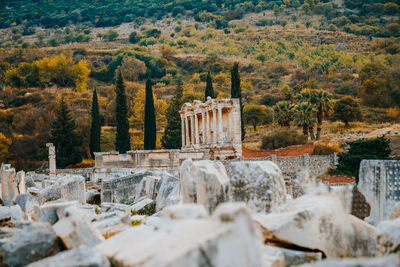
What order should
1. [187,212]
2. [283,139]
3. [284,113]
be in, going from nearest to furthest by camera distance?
[187,212]
[283,139]
[284,113]

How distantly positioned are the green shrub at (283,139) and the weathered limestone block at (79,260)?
36805 millimetres

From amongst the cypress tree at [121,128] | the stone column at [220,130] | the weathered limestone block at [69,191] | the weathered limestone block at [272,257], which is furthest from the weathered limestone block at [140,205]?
the cypress tree at [121,128]

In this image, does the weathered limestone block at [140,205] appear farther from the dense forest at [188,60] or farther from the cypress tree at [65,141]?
the dense forest at [188,60]

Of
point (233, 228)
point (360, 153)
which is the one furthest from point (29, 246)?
point (360, 153)

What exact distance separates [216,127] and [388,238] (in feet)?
96.1

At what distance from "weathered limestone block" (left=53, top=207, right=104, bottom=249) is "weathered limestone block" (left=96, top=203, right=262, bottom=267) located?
3.51ft

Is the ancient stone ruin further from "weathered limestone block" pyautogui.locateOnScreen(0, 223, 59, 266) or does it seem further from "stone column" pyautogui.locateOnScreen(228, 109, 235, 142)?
"stone column" pyautogui.locateOnScreen(228, 109, 235, 142)

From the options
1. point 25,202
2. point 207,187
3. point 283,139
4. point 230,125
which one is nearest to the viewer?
point 207,187

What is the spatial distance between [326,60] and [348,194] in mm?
90975

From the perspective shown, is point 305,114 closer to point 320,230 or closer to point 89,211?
point 89,211

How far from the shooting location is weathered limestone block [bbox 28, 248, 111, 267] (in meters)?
3.25

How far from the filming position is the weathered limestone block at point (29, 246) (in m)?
3.82

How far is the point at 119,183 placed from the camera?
468 inches

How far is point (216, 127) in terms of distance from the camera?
33.1 metres
